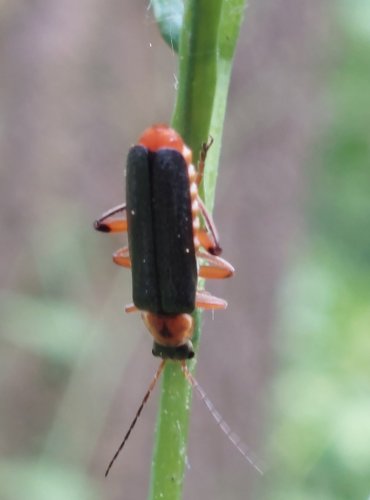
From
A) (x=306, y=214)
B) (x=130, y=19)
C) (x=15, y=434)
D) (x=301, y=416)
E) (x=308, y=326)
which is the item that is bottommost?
(x=15, y=434)

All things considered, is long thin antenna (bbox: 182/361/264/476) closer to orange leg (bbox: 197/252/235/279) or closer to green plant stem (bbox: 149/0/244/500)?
green plant stem (bbox: 149/0/244/500)

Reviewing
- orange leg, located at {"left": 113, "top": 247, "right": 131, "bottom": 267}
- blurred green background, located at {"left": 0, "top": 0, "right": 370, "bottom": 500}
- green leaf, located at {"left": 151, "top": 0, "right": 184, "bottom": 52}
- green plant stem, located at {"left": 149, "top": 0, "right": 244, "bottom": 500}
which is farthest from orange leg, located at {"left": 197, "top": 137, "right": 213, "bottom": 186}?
blurred green background, located at {"left": 0, "top": 0, "right": 370, "bottom": 500}

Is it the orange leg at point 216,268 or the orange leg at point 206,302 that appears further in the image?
the orange leg at point 216,268

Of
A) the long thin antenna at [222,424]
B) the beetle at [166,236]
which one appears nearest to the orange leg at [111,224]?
the beetle at [166,236]

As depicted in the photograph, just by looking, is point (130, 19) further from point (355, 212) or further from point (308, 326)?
point (308, 326)

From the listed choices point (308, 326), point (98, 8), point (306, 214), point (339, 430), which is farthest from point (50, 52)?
point (339, 430)

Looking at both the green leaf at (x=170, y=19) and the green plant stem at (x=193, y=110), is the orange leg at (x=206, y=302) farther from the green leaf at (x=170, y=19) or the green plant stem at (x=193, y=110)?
the green leaf at (x=170, y=19)
